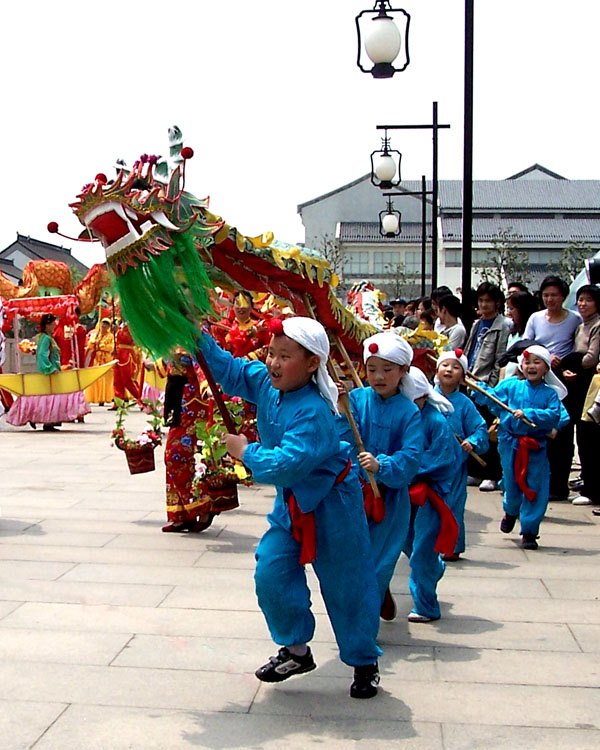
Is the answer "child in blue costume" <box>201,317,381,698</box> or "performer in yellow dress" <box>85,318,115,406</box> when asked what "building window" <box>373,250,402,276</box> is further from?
"child in blue costume" <box>201,317,381,698</box>

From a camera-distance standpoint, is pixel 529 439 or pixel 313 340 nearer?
pixel 313 340

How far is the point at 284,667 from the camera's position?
3.71 meters

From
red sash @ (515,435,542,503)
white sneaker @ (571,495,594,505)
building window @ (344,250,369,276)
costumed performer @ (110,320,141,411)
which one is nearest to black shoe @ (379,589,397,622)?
red sash @ (515,435,542,503)

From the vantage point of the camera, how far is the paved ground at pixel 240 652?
11.1ft

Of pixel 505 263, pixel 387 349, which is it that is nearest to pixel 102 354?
pixel 387 349

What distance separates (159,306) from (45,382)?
10.3m

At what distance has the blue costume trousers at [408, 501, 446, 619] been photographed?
4.71 metres

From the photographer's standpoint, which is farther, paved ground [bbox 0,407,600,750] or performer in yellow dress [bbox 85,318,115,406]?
performer in yellow dress [bbox 85,318,115,406]

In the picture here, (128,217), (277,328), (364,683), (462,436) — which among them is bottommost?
(364,683)

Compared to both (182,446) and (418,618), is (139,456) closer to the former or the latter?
(182,446)

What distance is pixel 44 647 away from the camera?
4234 mm

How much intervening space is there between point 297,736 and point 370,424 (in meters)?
1.49

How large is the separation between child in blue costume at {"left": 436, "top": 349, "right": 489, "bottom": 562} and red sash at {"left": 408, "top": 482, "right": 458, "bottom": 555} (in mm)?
1027

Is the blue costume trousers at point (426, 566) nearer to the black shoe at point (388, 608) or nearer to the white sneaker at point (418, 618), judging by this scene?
the white sneaker at point (418, 618)
